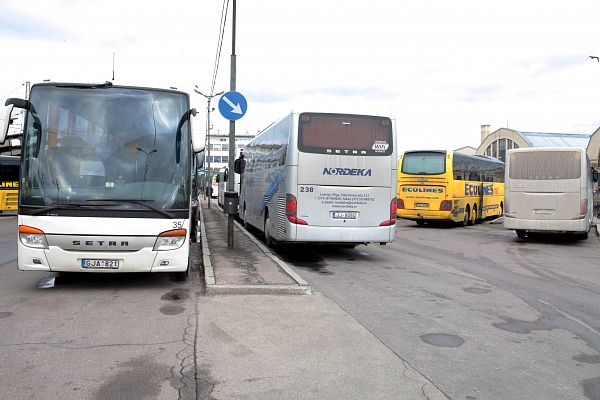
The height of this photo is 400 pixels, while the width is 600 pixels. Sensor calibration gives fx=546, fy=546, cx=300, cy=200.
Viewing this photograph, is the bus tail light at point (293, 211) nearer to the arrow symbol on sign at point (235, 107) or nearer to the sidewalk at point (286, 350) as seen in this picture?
the arrow symbol on sign at point (235, 107)

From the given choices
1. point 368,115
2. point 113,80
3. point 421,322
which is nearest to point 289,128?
point 368,115

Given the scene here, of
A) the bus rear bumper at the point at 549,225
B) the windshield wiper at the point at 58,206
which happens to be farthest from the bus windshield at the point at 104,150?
the bus rear bumper at the point at 549,225

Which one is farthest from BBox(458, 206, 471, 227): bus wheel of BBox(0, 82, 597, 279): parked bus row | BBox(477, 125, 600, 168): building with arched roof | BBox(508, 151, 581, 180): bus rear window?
BBox(477, 125, 600, 168): building with arched roof

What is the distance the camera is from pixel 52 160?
7480mm

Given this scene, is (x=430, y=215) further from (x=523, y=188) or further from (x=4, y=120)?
(x=4, y=120)

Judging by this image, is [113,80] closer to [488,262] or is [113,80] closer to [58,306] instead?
[58,306]

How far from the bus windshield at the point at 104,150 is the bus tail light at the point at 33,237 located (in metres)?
0.28

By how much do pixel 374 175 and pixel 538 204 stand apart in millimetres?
8248

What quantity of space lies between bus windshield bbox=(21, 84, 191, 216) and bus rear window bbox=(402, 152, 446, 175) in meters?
16.5

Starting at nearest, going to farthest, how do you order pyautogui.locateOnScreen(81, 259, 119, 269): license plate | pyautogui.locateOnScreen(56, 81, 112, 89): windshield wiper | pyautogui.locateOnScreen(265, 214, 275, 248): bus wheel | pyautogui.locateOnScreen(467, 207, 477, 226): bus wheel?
1. pyautogui.locateOnScreen(81, 259, 119, 269): license plate
2. pyautogui.locateOnScreen(56, 81, 112, 89): windshield wiper
3. pyautogui.locateOnScreen(265, 214, 275, 248): bus wheel
4. pyautogui.locateOnScreen(467, 207, 477, 226): bus wheel

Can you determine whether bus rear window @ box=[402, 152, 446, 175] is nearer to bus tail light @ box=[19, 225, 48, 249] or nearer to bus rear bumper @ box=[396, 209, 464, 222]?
bus rear bumper @ box=[396, 209, 464, 222]

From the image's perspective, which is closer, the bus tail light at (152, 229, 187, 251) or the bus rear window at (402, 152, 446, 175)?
the bus tail light at (152, 229, 187, 251)

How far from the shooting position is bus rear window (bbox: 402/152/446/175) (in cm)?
2278

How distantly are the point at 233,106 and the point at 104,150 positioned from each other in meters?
4.34
